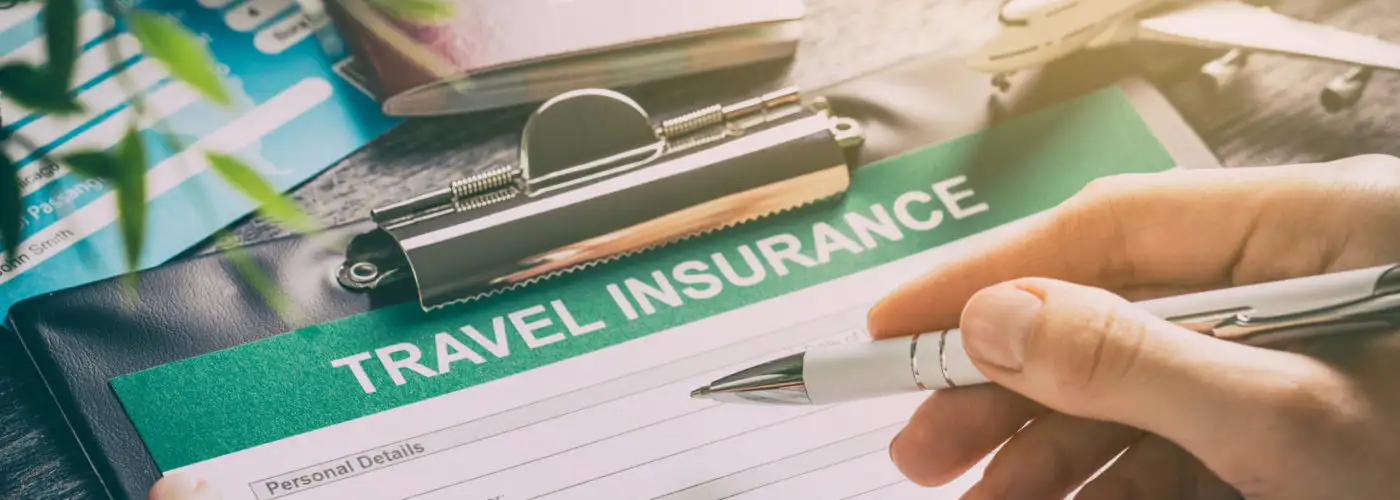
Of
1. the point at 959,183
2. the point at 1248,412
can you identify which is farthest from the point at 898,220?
the point at 1248,412

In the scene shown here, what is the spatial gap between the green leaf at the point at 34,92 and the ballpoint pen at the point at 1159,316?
0.68ft

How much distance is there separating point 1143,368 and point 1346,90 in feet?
A: 0.80

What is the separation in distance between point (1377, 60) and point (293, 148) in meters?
0.44

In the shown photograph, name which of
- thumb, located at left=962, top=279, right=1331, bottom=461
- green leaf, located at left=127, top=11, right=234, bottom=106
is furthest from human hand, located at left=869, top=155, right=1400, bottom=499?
green leaf, located at left=127, top=11, right=234, bottom=106

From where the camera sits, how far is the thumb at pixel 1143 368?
31 centimetres

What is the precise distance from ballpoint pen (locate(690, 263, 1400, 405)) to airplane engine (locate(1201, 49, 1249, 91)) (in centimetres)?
17

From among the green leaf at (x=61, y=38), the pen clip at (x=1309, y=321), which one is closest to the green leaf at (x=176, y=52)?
the green leaf at (x=61, y=38)

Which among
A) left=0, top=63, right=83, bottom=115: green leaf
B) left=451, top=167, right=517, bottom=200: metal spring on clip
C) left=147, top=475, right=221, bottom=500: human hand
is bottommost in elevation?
left=147, top=475, right=221, bottom=500: human hand

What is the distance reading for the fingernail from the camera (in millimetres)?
331

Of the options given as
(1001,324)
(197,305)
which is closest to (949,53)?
(1001,324)

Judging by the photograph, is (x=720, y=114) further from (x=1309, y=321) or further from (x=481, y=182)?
(x=1309, y=321)

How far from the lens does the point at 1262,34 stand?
48 centimetres

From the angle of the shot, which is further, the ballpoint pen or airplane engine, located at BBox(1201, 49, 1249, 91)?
airplane engine, located at BBox(1201, 49, 1249, 91)

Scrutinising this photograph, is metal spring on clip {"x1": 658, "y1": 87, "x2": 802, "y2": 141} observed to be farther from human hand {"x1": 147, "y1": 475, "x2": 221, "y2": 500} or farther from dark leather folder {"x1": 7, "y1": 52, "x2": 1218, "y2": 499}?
human hand {"x1": 147, "y1": 475, "x2": 221, "y2": 500}
